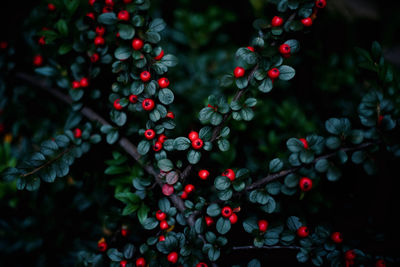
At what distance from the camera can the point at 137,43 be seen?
1145mm

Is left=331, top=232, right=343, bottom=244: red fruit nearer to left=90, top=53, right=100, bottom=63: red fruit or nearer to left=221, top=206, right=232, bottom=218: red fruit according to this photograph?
left=221, top=206, right=232, bottom=218: red fruit

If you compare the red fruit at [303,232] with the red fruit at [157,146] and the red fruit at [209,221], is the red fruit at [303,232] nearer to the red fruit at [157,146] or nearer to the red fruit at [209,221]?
the red fruit at [209,221]

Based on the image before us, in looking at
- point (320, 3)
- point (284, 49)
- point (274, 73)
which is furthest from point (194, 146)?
point (320, 3)

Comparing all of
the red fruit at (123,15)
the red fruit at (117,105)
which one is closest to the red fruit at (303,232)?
the red fruit at (117,105)

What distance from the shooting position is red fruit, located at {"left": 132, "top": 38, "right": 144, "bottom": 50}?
1.14 metres

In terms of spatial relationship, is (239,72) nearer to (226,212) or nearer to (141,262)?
(226,212)

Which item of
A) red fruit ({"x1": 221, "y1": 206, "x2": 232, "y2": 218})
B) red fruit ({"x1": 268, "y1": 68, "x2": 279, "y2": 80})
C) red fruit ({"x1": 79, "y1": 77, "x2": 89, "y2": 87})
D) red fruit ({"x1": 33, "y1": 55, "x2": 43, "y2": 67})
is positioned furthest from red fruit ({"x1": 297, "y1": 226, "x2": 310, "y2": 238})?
red fruit ({"x1": 33, "y1": 55, "x2": 43, "y2": 67})

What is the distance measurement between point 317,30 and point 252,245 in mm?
2205

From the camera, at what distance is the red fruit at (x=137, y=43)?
1145 millimetres

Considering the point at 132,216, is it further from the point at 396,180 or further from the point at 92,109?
the point at 396,180

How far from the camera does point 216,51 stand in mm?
2758

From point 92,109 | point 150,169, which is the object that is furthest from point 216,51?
point 150,169

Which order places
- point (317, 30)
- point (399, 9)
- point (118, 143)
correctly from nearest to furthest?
1. point (118, 143)
2. point (317, 30)
3. point (399, 9)

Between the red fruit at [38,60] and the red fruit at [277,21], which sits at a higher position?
the red fruit at [277,21]
